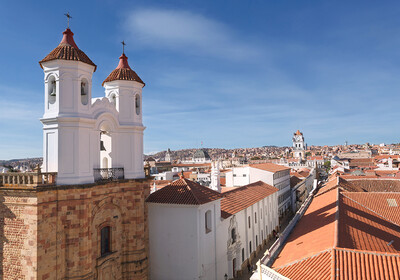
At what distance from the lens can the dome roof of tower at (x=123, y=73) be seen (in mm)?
19703

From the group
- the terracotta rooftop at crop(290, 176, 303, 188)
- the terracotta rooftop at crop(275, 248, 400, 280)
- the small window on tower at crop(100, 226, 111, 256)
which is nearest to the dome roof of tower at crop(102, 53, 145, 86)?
the small window on tower at crop(100, 226, 111, 256)

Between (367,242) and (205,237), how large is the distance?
10.0 m

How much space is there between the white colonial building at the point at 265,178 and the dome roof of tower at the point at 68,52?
32253 millimetres

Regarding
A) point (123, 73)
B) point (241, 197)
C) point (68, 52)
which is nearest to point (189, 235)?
point (241, 197)

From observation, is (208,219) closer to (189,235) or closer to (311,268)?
(189,235)

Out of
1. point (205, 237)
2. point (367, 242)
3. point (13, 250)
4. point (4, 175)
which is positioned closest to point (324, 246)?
point (367, 242)

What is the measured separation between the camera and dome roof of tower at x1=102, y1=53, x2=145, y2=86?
776 inches

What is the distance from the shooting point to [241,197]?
98.8 feet

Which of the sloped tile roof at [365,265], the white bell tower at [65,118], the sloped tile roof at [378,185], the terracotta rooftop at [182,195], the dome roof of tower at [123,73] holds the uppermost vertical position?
the dome roof of tower at [123,73]

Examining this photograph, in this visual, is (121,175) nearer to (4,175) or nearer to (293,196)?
(4,175)

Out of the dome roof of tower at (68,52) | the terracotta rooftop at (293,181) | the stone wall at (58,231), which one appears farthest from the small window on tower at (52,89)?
the terracotta rooftop at (293,181)

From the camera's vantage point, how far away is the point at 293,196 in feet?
180

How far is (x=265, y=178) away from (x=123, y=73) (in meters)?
29.5

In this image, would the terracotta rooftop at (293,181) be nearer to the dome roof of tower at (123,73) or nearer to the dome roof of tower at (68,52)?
the dome roof of tower at (123,73)
